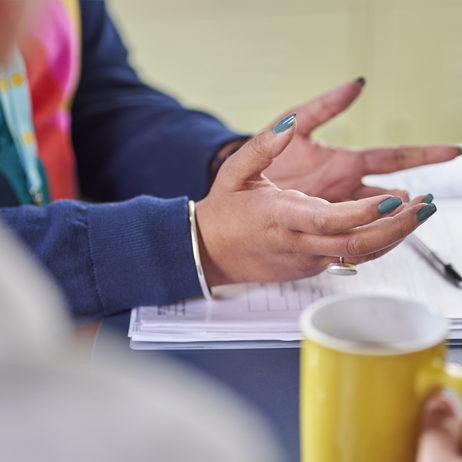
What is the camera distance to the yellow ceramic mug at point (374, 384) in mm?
189

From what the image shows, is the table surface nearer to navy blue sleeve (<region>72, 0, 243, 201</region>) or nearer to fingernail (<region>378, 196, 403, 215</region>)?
fingernail (<region>378, 196, 403, 215</region>)

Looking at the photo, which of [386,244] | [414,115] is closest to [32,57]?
[386,244]

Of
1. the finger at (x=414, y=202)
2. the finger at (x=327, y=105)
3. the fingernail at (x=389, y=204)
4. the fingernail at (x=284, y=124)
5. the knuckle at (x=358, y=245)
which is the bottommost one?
the knuckle at (x=358, y=245)

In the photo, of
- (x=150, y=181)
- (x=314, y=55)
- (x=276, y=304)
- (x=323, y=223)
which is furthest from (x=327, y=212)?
(x=314, y=55)

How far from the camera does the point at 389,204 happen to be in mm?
327

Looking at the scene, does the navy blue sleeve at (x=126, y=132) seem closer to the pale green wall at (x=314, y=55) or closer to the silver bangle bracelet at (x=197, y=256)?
the silver bangle bracelet at (x=197, y=256)

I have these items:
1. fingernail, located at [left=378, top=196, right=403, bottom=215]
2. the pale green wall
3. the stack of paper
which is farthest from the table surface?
the pale green wall

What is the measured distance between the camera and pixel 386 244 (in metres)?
0.36

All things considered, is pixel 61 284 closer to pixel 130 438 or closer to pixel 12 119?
pixel 130 438

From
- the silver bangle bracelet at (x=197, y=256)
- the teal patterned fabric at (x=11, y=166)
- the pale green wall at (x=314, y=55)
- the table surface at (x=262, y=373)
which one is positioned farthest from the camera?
the pale green wall at (x=314, y=55)

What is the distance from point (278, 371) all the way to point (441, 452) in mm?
173

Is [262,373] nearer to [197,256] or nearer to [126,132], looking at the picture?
[197,256]

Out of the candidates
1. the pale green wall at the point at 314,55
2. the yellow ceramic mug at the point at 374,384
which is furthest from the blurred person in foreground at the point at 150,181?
the pale green wall at the point at 314,55

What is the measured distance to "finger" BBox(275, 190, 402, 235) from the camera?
1.08 feet
